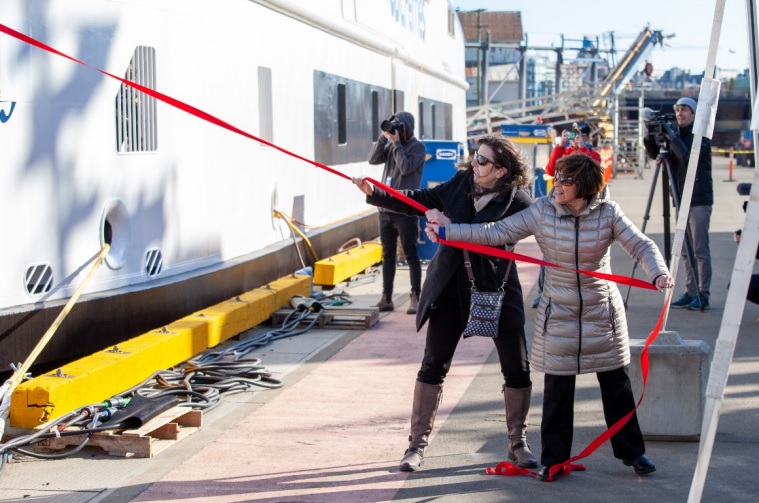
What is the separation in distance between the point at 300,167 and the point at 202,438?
20.5 feet

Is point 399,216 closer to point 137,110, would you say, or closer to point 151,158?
point 151,158

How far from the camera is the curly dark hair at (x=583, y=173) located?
554cm

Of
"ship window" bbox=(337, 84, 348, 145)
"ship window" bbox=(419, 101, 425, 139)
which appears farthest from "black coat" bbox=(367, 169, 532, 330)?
"ship window" bbox=(419, 101, 425, 139)

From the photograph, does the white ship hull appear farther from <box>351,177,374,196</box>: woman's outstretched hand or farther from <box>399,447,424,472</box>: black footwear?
<box>399,447,424,472</box>: black footwear

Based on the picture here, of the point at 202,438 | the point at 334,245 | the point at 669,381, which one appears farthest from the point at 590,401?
the point at 334,245

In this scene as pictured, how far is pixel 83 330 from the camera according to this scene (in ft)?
24.4

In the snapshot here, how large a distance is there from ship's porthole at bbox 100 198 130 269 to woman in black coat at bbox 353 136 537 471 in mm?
2700

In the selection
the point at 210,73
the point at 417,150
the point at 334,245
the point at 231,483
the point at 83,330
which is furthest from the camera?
the point at 334,245

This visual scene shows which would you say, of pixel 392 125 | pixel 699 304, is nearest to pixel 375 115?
pixel 392 125

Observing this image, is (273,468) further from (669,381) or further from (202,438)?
(669,381)

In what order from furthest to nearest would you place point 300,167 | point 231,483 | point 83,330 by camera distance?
point 300,167
point 83,330
point 231,483

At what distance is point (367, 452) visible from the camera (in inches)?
249

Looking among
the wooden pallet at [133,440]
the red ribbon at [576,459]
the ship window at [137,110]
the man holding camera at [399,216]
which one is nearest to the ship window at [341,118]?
the man holding camera at [399,216]

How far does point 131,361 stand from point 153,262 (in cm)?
154
